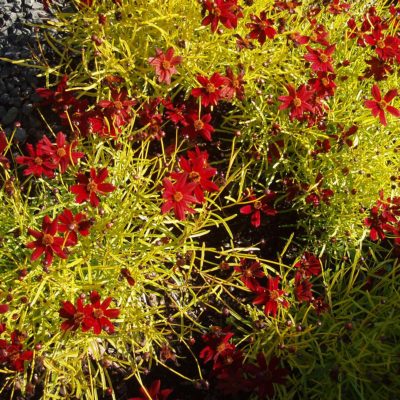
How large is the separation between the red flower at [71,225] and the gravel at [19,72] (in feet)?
3.27

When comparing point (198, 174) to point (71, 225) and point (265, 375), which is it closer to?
point (71, 225)

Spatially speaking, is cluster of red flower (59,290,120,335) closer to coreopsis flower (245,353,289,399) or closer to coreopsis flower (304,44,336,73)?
coreopsis flower (245,353,289,399)

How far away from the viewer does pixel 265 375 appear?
6.33 feet

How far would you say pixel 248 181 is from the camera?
→ 2658mm

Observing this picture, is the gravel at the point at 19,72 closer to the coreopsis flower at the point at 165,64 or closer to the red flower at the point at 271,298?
the coreopsis flower at the point at 165,64

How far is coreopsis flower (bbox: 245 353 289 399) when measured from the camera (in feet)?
6.30

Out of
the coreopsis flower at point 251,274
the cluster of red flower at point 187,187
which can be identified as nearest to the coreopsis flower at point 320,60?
the cluster of red flower at point 187,187

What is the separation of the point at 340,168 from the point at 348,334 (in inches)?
28.1

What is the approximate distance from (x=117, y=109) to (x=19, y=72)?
42.2 inches

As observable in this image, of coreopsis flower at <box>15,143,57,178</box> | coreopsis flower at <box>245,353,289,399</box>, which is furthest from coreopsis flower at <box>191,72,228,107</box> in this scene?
coreopsis flower at <box>245,353,289,399</box>

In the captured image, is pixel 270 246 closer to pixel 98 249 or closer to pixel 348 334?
pixel 348 334

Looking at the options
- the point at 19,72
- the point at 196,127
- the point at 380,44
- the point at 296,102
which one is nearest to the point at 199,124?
the point at 196,127

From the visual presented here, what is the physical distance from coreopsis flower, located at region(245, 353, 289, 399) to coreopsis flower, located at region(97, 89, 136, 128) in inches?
38.4

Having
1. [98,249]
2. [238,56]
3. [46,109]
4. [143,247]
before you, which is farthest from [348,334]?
[46,109]
